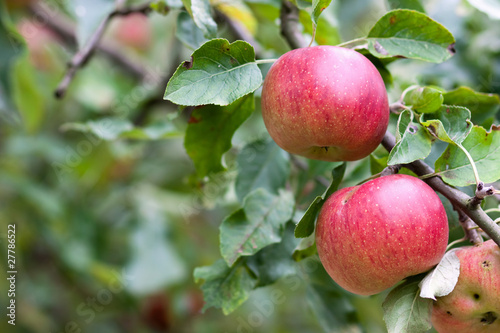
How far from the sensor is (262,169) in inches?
42.1

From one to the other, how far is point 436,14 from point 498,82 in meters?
0.26

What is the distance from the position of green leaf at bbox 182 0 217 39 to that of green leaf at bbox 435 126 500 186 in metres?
0.42

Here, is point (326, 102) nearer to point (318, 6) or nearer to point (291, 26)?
point (318, 6)

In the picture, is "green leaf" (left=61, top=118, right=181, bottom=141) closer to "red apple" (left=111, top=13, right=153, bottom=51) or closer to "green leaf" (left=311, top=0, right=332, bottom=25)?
"green leaf" (left=311, top=0, right=332, bottom=25)

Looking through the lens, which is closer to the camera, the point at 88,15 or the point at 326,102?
the point at 326,102

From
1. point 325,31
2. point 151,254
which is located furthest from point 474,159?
point 151,254

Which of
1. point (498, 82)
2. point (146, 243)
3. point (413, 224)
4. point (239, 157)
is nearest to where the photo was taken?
point (413, 224)

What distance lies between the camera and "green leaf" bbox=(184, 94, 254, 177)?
0.87 metres

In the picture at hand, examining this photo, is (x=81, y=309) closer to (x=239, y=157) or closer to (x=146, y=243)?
(x=146, y=243)

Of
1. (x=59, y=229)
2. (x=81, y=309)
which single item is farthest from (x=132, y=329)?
(x=59, y=229)

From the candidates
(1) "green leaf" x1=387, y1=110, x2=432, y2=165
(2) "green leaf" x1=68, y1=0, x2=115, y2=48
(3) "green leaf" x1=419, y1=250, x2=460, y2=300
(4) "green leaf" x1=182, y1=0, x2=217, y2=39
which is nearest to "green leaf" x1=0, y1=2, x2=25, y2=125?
(2) "green leaf" x1=68, y1=0, x2=115, y2=48

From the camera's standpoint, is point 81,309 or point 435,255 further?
point 81,309

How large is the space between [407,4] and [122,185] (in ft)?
4.55

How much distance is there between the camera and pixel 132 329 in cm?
208
